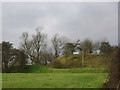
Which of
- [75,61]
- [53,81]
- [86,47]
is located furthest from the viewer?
[86,47]

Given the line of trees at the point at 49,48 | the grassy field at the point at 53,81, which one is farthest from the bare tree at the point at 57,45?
the grassy field at the point at 53,81

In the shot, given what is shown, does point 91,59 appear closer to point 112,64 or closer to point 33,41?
point 33,41

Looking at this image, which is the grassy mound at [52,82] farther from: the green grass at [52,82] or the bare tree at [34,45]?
the bare tree at [34,45]

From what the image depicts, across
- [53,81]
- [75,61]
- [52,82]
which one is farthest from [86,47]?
[52,82]

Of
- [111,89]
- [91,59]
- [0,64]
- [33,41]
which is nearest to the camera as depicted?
[111,89]

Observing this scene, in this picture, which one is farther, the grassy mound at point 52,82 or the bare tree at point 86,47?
the bare tree at point 86,47

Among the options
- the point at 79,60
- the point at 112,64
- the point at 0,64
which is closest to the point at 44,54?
the point at 79,60

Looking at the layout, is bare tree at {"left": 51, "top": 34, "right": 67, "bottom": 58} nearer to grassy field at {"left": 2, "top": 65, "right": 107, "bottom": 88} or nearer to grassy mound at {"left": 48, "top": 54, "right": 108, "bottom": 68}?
grassy mound at {"left": 48, "top": 54, "right": 108, "bottom": 68}

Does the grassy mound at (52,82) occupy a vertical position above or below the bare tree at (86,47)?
below

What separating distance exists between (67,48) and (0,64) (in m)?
14.4

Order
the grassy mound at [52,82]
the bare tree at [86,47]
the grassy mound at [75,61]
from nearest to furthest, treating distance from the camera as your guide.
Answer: the grassy mound at [52,82] < the grassy mound at [75,61] < the bare tree at [86,47]

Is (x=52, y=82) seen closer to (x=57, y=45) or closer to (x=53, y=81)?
(x=53, y=81)

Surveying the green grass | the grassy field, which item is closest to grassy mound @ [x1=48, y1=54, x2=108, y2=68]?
the grassy field

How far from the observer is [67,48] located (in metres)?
35.3
